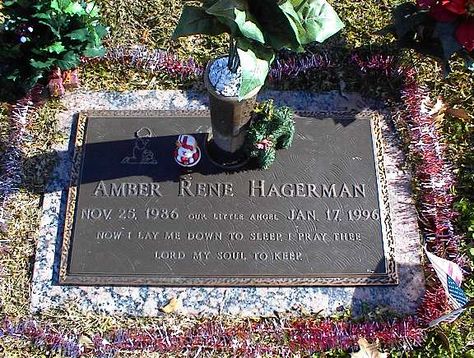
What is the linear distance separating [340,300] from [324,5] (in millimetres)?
1889

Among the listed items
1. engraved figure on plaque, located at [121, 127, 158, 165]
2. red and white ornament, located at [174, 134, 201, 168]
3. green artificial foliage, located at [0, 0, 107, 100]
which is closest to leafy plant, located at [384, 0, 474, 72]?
red and white ornament, located at [174, 134, 201, 168]

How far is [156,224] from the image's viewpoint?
4316 mm

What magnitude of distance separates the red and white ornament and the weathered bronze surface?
10 centimetres

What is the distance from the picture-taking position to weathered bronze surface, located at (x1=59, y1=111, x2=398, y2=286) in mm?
4199

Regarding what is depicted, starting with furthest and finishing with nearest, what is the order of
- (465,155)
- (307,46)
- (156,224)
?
1. (307,46)
2. (465,155)
3. (156,224)

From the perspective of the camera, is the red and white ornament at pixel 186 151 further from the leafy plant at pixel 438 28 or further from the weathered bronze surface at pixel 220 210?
the leafy plant at pixel 438 28

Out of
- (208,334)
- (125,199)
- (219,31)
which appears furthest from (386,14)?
(208,334)

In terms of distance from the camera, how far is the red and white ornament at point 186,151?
4.32m

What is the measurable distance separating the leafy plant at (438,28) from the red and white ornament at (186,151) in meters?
1.70

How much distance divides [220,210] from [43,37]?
68.8 inches

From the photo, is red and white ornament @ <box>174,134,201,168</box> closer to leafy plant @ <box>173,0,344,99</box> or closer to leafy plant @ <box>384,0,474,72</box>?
leafy plant @ <box>173,0,344,99</box>

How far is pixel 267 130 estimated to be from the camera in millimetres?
4262

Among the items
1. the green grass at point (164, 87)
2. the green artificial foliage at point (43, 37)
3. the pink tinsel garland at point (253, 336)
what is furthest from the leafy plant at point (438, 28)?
the green artificial foliage at point (43, 37)

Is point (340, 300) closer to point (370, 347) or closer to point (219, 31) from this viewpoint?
point (370, 347)
